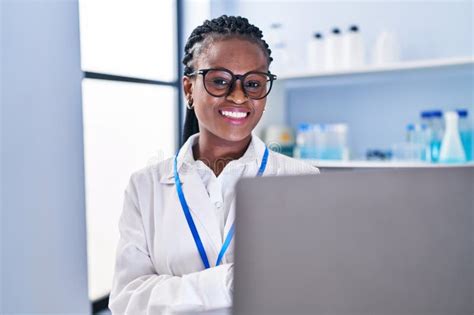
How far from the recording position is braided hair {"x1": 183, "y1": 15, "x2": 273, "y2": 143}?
89 cm

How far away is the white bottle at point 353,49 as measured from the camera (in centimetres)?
204

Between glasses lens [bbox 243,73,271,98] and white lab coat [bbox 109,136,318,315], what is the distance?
0.12m

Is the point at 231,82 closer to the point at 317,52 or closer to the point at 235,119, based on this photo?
the point at 235,119

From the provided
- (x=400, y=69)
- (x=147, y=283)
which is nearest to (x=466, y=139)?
(x=400, y=69)

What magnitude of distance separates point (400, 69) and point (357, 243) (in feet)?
5.57

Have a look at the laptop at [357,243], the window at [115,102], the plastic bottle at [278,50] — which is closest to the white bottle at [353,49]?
the plastic bottle at [278,50]

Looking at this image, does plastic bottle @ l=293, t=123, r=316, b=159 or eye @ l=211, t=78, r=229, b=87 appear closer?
A: eye @ l=211, t=78, r=229, b=87

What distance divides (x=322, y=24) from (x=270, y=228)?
2136mm

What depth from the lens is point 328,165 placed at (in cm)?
206

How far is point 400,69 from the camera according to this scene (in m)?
1.92

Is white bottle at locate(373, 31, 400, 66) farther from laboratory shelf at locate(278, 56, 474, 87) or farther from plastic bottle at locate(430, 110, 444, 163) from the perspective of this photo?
plastic bottle at locate(430, 110, 444, 163)

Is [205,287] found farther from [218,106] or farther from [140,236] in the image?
[218,106]

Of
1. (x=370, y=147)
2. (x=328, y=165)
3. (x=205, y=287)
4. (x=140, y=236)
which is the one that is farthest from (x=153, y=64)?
(x=205, y=287)

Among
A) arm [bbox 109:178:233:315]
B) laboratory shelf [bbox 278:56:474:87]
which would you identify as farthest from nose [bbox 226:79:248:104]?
laboratory shelf [bbox 278:56:474:87]
